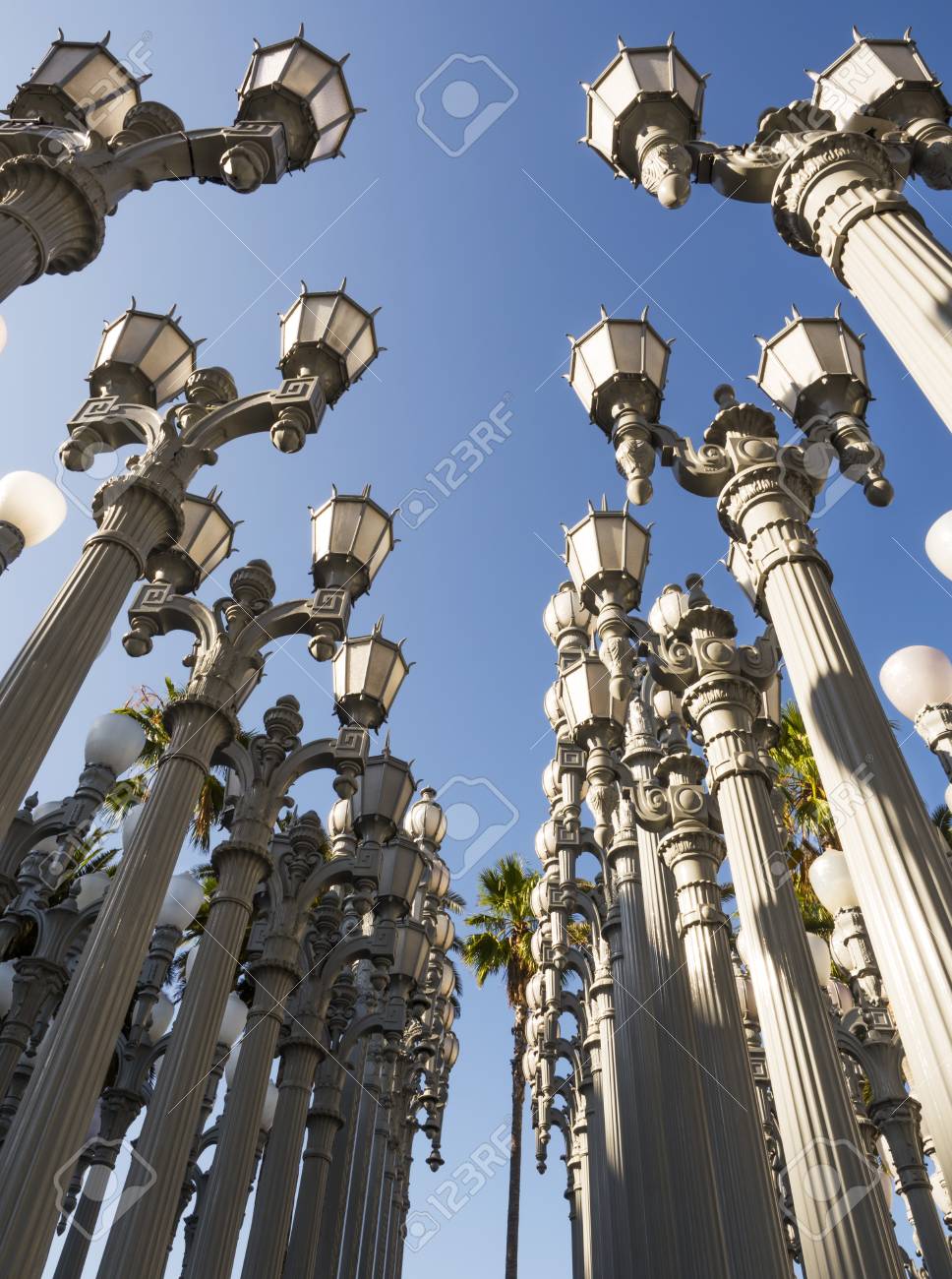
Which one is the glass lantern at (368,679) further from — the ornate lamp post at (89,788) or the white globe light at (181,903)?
the white globe light at (181,903)

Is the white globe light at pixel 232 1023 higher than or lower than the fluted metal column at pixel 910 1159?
higher

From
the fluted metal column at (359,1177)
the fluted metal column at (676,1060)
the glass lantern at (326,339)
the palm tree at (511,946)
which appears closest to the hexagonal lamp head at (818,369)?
the glass lantern at (326,339)

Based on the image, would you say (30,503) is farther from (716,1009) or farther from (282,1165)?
(282,1165)

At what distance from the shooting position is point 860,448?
19.6ft

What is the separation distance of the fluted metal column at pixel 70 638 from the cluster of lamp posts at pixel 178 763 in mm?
15

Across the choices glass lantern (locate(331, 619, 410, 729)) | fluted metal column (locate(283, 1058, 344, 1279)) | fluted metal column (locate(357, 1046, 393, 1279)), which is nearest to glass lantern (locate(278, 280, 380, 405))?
glass lantern (locate(331, 619, 410, 729))

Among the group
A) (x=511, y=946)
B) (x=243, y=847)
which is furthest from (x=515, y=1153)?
(x=243, y=847)

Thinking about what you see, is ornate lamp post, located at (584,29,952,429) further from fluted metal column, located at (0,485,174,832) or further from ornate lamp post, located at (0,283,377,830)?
fluted metal column, located at (0,485,174,832)

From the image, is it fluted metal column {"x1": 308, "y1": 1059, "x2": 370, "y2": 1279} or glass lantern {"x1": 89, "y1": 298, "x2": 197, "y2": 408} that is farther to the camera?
fluted metal column {"x1": 308, "y1": 1059, "x2": 370, "y2": 1279}

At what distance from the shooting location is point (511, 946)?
3041cm

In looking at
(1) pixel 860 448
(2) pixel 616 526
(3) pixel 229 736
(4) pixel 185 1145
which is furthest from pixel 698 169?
(4) pixel 185 1145

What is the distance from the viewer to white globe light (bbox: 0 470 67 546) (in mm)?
8000

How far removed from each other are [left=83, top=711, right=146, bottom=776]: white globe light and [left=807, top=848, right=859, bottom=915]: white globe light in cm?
677

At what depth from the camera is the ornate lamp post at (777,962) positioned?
176 inches
